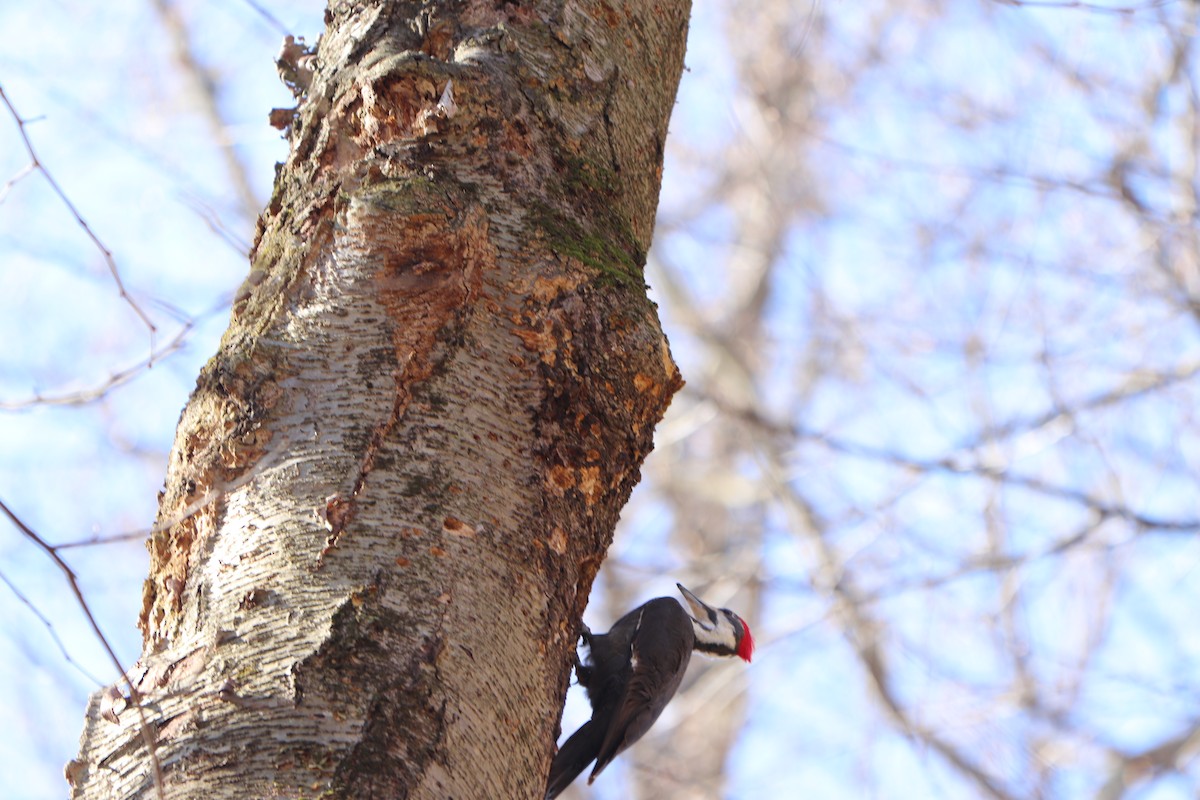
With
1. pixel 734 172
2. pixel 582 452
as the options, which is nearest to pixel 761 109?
pixel 734 172

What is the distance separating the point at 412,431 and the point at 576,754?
1958mm

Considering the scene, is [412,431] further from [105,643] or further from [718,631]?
[718,631]

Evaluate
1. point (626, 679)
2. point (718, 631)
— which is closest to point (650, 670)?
point (626, 679)

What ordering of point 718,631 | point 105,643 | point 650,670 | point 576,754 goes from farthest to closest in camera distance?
1. point 718,631
2. point 650,670
3. point 576,754
4. point 105,643

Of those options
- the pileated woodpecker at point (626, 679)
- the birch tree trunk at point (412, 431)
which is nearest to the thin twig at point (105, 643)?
the birch tree trunk at point (412, 431)

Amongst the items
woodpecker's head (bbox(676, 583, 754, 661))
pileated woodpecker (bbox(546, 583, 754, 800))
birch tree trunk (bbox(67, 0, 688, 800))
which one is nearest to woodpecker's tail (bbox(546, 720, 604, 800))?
pileated woodpecker (bbox(546, 583, 754, 800))

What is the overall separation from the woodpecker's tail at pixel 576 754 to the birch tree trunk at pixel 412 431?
164 cm

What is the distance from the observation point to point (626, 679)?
3271mm

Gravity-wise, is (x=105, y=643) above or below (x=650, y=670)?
below

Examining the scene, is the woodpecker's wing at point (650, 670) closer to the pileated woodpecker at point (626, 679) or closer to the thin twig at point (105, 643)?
the pileated woodpecker at point (626, 679)

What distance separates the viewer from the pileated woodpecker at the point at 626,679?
3.12 m

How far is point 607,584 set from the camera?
314 inches

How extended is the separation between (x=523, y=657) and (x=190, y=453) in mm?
541

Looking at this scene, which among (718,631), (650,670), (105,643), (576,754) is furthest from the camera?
(718,631)
